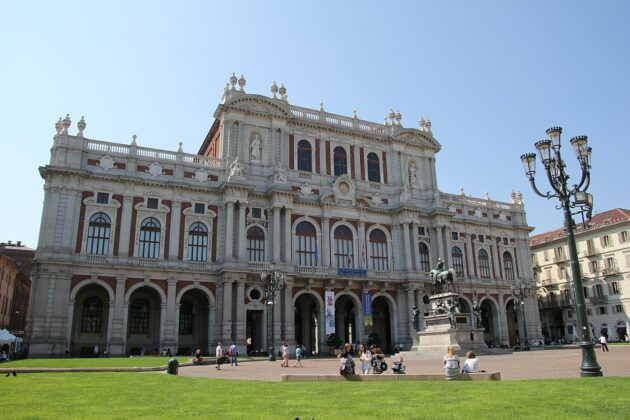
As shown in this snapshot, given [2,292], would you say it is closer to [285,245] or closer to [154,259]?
[154,259]

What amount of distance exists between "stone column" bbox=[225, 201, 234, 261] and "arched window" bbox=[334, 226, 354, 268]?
10.8m

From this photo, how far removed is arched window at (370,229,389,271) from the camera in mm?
50031

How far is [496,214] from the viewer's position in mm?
60375

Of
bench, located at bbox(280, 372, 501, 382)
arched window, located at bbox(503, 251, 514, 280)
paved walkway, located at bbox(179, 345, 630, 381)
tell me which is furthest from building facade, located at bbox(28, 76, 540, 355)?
bench, located at bbox(280, 372, 501, 382)

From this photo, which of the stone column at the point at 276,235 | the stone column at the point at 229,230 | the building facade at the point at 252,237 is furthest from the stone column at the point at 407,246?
the stone column at the point at 229,230

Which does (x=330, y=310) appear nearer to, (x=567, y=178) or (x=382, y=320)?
(x=382, y=320)

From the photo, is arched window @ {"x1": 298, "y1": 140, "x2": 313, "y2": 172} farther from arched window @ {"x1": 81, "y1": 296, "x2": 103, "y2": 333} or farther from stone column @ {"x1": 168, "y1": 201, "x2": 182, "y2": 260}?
arched window @ {"x1": 81, "y1": 296, "x2": 103, "y2": 333}

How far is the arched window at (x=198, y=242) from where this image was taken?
4266cm

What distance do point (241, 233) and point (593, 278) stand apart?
4641 cm

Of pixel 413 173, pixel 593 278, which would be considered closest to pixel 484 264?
→ pixel 413 173

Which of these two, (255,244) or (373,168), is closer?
(255,244)

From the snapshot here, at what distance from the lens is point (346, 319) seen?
51688 mm

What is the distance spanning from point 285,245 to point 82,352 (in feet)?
59.5

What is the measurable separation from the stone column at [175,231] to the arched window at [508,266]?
37.9 meters
